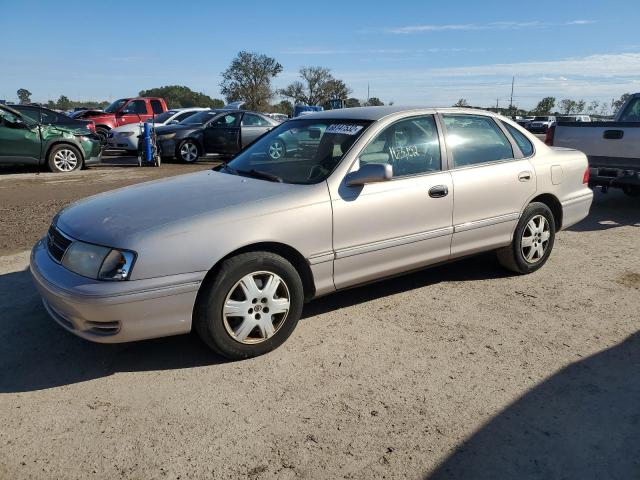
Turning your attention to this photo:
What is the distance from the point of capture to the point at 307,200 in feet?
11.8

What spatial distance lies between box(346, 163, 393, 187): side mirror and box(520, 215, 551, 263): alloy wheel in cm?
183

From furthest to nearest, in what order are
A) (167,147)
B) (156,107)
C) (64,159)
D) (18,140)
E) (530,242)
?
(156,107), (167,147), (64,159), (18,140), (530,242)

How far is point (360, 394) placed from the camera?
3.06 m

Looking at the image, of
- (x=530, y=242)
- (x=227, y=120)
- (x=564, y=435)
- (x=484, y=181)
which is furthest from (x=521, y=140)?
(x=227, y=120)

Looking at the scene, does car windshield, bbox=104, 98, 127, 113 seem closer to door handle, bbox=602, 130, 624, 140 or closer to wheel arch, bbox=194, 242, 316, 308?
door handle, bbox=602, 130, 624, 140

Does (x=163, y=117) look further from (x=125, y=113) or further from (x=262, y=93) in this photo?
(x=262, y=93)

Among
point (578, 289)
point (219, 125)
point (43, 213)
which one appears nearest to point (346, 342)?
point (578, 289)

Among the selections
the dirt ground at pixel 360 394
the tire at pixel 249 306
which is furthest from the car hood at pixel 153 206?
the dirt ground at pixel 360 394

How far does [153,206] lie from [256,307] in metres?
0.94

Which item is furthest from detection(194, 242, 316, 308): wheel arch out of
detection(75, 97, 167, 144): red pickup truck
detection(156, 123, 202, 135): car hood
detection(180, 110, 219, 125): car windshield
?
detection(75, 97, 167, 144): red pickup truck

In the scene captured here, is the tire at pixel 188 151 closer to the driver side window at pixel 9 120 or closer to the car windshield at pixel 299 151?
the driver side window at pixel 9 120

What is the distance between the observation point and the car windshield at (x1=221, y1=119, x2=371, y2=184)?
3.96 m

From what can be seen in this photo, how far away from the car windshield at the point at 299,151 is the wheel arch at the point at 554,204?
2053mm

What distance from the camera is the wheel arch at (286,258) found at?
3.27m
